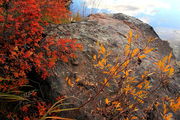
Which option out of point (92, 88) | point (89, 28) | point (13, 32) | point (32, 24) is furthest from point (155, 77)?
point (13, 32)

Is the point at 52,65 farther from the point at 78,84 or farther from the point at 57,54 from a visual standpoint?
the point at 78,84

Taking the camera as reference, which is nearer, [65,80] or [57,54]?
[65,80]

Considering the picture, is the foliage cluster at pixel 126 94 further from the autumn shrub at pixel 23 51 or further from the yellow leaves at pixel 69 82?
the autumn shrub at pixel 23 51

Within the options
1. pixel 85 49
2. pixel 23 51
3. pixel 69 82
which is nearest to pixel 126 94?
pixel 69 82

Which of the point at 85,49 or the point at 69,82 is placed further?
the point at 85,49

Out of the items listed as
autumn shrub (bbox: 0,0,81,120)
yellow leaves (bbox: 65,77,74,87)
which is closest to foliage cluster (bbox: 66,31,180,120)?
yellow leaves (bbox: 65,77,74,87)

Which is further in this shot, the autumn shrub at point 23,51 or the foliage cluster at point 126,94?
the autumn shrub at point 23,51

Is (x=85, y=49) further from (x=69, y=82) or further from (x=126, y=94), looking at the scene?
(x=126, y=94)

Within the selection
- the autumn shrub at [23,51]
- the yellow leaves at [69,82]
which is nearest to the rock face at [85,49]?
the yellow leaves at [69,82]

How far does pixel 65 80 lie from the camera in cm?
244

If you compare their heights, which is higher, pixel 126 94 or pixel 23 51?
pixel 23 51

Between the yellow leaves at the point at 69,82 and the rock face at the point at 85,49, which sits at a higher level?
the rock face at the point at 85,49

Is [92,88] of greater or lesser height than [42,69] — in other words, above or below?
below

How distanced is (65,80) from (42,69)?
359 mm
